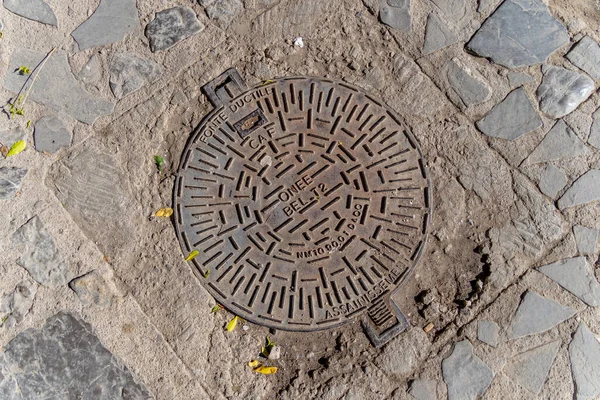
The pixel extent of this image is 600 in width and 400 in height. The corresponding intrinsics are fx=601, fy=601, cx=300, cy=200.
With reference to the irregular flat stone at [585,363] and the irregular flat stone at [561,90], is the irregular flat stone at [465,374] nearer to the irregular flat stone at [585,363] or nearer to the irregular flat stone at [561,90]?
the irregular flat stone at [585,363]

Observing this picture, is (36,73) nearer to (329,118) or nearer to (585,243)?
(329,118)

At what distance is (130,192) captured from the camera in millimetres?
3232

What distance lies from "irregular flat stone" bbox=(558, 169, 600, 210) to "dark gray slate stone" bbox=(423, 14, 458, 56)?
105 cm

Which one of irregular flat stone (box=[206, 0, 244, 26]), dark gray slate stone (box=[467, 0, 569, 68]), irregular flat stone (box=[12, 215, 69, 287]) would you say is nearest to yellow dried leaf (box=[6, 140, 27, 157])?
irregular flat stone (box=[12, 215, 69, 287])

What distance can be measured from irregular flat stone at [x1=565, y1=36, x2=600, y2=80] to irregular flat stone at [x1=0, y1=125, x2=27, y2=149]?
121 inches

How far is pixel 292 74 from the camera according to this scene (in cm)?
340

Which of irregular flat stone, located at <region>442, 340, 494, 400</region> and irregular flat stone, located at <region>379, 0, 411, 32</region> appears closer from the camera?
irregular flat stone, located at <region>442, 340, 494, 400</region>

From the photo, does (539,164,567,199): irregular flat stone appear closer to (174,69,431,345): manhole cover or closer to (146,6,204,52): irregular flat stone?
(174,69,431,345): manhole cover

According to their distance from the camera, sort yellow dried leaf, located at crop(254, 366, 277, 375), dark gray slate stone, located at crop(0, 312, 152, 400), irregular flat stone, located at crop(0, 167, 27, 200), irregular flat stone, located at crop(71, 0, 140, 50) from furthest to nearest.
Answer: irregular flat stone, located at crop(71, 0, 140, 50), irregular flat stone, located at crop(0, 167, 27, 200), yellow dried leaf, located at crop(254, 366, 277, 375), dark gray slate stone, located at crop(0, 312, 152, 400)

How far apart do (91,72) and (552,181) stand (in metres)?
2.62

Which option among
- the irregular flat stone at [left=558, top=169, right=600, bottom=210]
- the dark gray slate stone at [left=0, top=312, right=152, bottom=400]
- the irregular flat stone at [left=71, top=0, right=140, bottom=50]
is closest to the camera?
the dark gray slate stone at [left=0, top=312, right=152, bottom=400]

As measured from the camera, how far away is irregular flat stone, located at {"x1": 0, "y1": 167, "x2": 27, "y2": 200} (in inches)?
124

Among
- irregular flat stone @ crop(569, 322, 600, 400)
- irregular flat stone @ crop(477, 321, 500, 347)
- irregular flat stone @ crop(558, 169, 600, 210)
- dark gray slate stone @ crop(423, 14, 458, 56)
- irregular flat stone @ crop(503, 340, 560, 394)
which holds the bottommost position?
irregular flat stone @ crop(569, 322, 600, 400)

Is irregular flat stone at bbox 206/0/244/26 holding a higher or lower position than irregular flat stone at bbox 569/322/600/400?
higher
